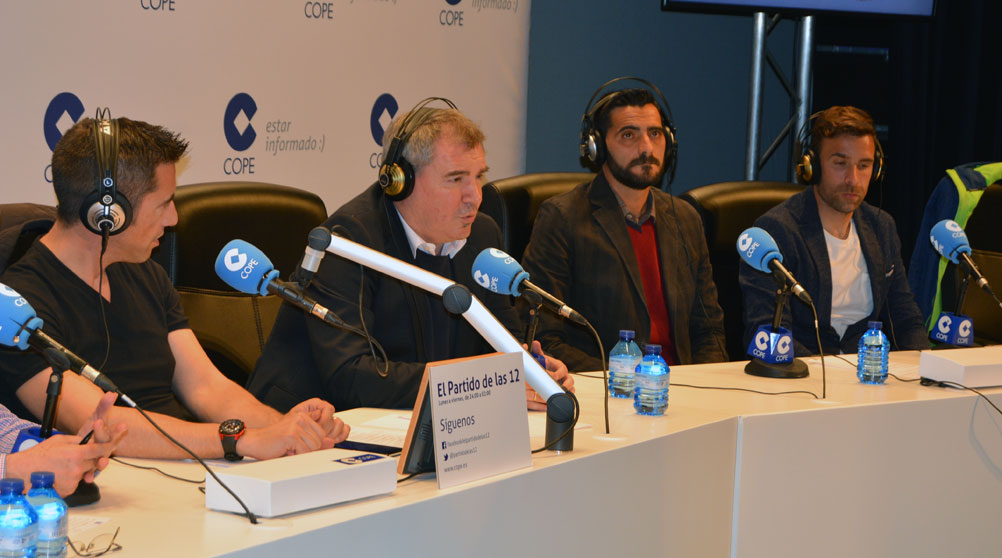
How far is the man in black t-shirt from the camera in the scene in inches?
72.2

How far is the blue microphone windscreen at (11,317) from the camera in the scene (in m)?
1.43

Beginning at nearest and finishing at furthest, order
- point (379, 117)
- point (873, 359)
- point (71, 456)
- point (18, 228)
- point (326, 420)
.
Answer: point (71, 456) → point (326, 420) → point (18, 228) → point (873, 359) → point (379, 117)

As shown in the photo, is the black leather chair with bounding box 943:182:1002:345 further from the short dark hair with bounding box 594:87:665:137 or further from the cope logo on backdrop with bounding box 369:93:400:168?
the cope logo on backdrop with bounding box 369:93:400:168

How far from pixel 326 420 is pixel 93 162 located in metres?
0.64

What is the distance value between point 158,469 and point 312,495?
1.24 feet

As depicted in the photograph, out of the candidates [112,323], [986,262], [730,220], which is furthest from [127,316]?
[986,262]

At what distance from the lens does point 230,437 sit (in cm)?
181

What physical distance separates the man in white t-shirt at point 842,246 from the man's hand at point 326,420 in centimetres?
171

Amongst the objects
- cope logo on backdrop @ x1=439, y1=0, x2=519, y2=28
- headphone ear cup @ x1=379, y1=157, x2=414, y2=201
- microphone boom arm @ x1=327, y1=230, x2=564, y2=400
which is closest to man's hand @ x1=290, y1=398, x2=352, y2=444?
microphone boom arm @ x1=327, y1=230, x2=564, y2=400

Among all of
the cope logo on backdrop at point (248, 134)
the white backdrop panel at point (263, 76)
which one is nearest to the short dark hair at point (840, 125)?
the white backdrop panel at point (263, 76)

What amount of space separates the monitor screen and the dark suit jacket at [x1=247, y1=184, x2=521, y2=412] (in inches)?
80.1

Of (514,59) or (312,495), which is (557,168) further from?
(312,495)

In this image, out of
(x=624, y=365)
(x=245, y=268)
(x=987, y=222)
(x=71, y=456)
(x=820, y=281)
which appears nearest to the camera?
(x=71, y=456)

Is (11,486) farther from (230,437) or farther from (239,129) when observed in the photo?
(239,129)
